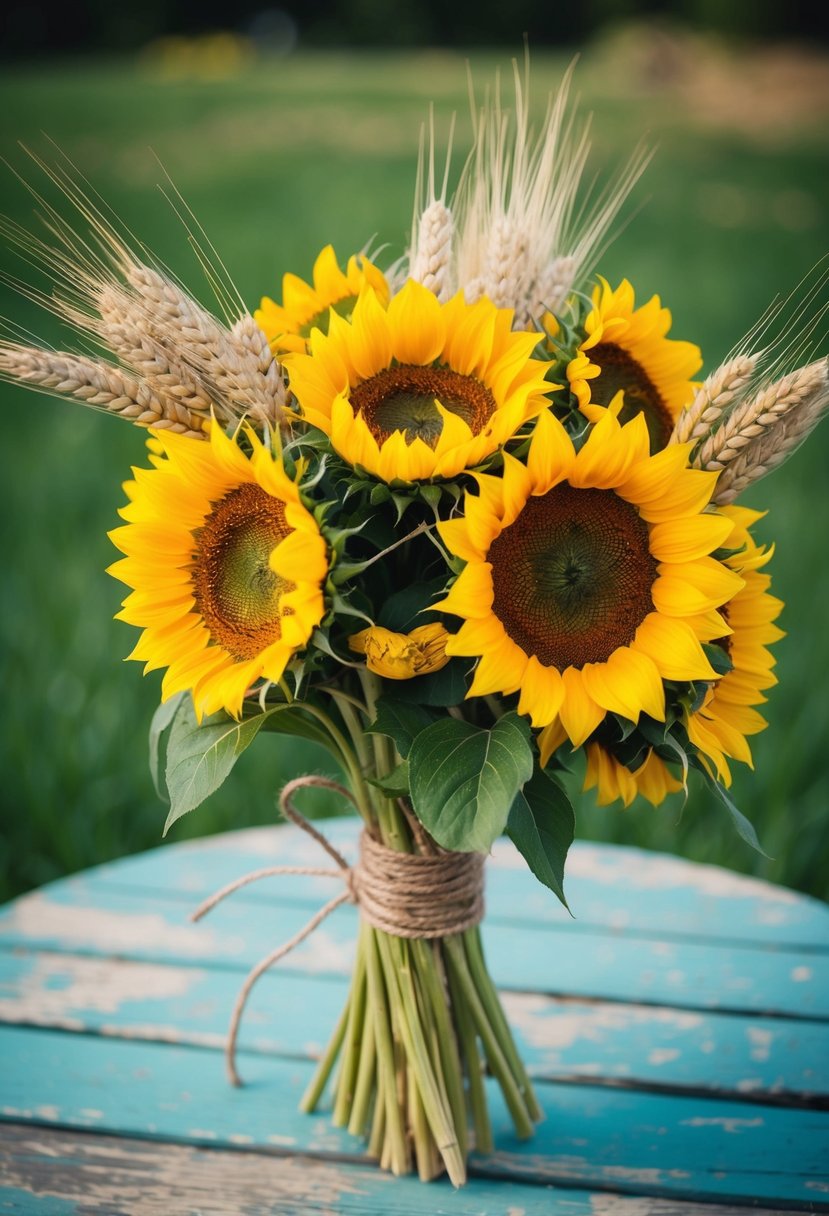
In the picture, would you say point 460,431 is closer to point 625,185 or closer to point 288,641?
point 288,641

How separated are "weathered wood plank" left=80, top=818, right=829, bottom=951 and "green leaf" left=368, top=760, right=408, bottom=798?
45cm

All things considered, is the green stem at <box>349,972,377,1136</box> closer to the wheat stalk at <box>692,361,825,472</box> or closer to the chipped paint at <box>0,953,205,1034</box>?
the chipped paint at <box>0,953,205,1034</box>

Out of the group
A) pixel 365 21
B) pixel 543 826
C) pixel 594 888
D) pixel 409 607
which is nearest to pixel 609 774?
pixel 543 826

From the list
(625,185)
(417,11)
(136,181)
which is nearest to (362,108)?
(136,181)

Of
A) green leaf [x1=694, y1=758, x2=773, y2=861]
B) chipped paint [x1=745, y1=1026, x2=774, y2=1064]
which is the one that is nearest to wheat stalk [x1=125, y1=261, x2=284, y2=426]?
green leaf [x1=694, y1=758, x2=773, y2=861]

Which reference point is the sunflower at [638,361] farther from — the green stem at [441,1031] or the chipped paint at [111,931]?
the chipped paint at [111,931]

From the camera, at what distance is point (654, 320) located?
857mm

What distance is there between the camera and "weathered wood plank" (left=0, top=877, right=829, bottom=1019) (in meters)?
1.16

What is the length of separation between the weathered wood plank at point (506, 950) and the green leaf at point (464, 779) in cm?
48

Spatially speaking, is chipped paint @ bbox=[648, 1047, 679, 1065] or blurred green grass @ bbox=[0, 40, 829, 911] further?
blurred green grass @ bbox=[0, 40, 829, 911]

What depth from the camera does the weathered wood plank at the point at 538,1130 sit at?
0.94 metres

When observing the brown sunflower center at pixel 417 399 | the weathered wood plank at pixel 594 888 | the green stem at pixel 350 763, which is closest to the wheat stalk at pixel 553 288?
the brown sunflower center at pixel 417 399

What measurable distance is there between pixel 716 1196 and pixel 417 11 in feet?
36.6

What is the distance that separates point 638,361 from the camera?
869 mm
